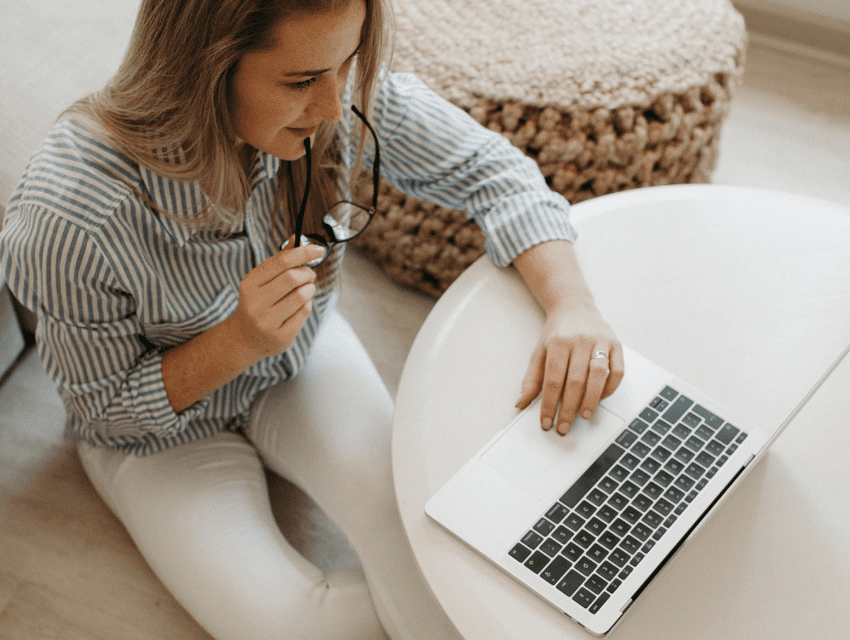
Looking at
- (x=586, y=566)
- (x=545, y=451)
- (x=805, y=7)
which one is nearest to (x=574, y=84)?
(x=545, y=451)

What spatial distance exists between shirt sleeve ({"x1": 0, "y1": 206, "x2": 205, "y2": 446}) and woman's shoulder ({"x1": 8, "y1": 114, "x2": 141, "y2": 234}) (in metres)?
0.01

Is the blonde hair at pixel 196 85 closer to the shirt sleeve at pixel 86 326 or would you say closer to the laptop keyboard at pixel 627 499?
the shirt sleeve at pixel 86 326

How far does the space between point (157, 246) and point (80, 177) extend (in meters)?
0.11

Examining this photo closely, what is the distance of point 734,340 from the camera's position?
2.73ft

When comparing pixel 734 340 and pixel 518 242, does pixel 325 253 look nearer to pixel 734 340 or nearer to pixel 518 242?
pixel 518 242

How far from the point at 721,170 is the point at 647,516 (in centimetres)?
142

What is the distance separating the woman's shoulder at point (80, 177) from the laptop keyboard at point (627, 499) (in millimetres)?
494

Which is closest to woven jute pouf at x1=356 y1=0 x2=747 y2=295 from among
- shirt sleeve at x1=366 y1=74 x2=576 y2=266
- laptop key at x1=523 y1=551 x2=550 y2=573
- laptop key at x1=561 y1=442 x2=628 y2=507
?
shirt sleeve at x1=366 y1=74 x2=576 y2=266

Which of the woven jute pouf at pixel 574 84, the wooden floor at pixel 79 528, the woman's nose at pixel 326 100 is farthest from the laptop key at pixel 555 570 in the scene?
the woven jute pouf at pixel 574 84

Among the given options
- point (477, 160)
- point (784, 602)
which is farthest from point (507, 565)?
point (477, 160)

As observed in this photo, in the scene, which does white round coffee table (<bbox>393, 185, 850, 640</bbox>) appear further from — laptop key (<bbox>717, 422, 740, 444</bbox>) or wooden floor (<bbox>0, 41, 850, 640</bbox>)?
wooden floor (<bbox>0, 41, 850, 640</bbox>)

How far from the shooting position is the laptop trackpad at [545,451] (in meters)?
0.71

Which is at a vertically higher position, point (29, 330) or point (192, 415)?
point (192, 415)

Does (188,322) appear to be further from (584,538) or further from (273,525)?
(584,538)
